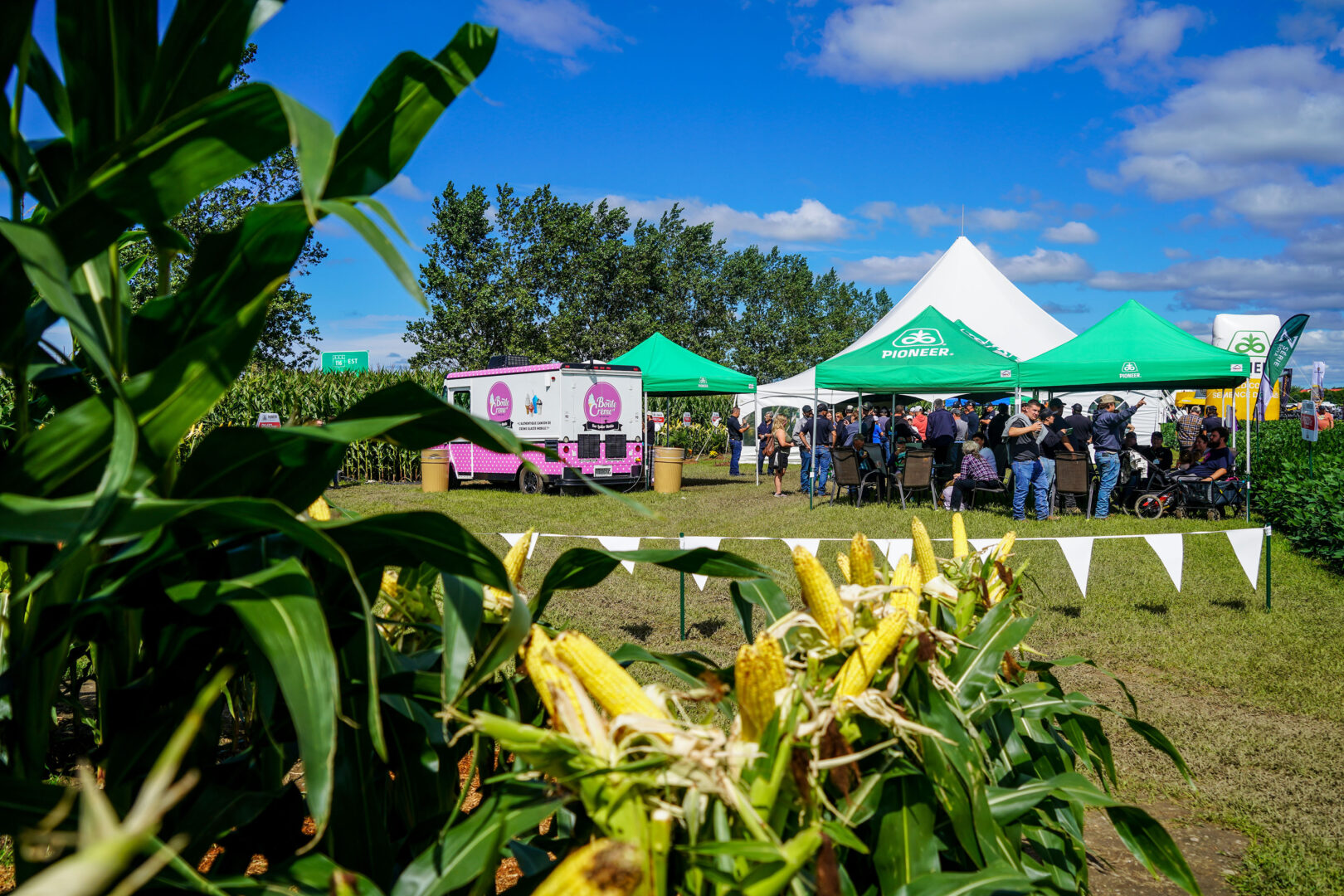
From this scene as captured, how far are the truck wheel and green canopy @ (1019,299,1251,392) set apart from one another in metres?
8.88

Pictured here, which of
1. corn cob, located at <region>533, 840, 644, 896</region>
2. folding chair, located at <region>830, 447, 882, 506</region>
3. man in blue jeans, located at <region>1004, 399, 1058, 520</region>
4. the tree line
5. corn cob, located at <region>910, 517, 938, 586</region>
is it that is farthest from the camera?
the tree line

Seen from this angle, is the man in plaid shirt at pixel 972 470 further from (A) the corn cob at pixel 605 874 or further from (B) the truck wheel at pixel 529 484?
(A) the corn cob at pixel 605 874

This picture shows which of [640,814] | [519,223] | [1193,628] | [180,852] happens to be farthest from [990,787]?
[519,223]

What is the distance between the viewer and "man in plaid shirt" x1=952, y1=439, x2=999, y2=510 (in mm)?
13352

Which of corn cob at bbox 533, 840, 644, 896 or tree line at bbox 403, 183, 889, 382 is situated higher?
tree line at bbox 403, 183, 889, 382

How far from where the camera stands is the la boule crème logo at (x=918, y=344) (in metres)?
13.8

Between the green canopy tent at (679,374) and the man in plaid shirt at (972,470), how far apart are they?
5815mm

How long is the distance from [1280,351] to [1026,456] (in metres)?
5.42

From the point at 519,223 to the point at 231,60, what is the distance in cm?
4542

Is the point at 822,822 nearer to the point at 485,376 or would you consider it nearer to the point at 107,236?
the point at 107,236

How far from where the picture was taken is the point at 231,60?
1.07 metres

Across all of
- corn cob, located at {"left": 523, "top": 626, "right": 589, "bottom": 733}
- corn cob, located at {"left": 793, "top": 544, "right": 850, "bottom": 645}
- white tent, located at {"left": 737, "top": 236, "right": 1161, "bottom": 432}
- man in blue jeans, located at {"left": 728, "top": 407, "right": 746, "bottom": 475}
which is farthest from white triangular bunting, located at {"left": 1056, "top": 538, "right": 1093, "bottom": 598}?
man in blue jeans, located at {"left": 728, "top": 407, "right": 746, "bottom": 475}

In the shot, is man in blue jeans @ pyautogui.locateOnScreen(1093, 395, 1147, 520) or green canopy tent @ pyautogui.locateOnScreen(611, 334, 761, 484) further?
green canopy tent @ pyautogui.locateOnScreen(611, 334, 761, 484)

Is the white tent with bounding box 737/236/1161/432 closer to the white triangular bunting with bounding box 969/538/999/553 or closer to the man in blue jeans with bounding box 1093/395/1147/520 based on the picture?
the man in blue jeans with bounding box 1093/395/1147/520
